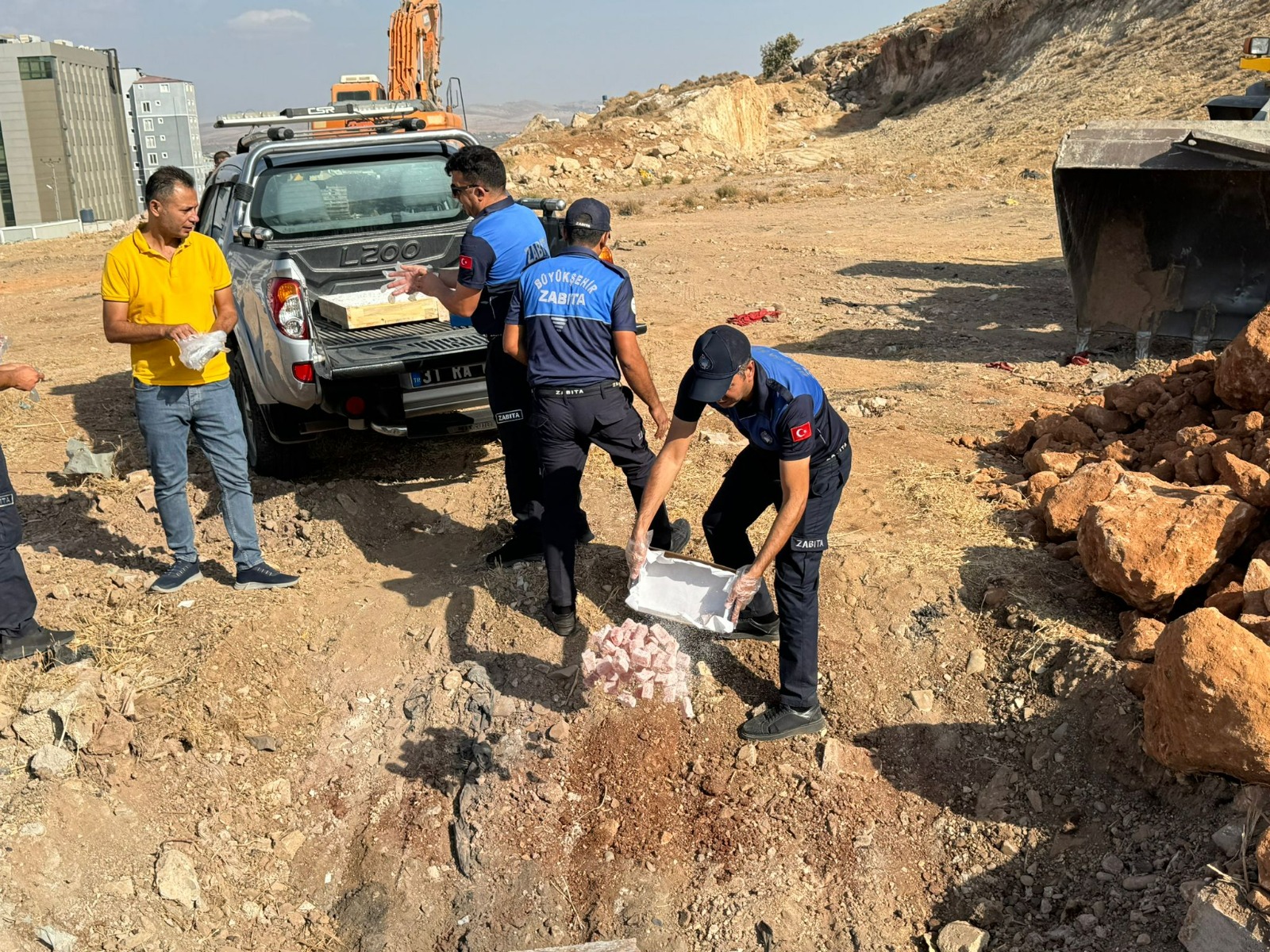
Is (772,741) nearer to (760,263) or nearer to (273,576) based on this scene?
(273,576)

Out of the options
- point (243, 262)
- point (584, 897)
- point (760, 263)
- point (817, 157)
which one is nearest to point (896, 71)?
point (817, 157)

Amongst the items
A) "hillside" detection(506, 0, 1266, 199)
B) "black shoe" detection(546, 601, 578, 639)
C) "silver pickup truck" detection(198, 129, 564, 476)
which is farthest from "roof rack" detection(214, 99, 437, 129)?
"hillside" detection(506, 0, 1266, 199)

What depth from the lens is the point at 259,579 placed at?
16.7 feet

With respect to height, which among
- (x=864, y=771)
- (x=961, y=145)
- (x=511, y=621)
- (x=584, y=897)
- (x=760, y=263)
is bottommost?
(x=584, y=897)

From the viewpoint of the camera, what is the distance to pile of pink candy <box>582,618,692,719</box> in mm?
3896

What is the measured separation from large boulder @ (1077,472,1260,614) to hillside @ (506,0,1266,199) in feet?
63.3

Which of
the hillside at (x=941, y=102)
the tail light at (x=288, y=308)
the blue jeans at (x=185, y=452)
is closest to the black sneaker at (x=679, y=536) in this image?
the blue jeans at (x=185, y=452)

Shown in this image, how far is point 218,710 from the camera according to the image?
436 cm

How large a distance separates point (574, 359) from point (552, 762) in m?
1.61

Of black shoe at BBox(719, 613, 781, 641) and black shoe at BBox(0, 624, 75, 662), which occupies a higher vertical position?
black shoe at BBox(0, 624, 75, 662)

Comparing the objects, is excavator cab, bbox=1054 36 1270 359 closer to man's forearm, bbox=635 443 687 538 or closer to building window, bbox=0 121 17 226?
man's forearm, bbox=635 443 687 538

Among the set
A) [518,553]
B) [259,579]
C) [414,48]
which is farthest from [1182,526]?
[414,48]

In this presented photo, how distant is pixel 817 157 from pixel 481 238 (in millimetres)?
26944

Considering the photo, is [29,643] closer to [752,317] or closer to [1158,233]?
[752,317]
